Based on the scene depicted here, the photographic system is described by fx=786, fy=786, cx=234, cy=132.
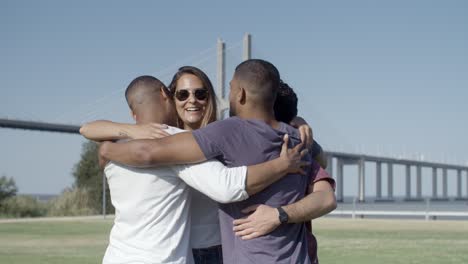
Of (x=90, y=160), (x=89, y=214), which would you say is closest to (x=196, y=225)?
(x=89, y=214)

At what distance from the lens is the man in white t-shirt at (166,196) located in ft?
7.73

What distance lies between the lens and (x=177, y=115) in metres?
2.90

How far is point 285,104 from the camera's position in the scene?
2824mm

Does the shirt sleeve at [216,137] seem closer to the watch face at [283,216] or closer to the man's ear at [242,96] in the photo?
the man's ear at [242,96]

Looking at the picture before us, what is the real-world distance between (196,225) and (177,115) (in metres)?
0.48

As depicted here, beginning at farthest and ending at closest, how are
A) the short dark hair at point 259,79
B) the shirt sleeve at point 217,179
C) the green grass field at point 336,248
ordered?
the green grass field at point 336,248 → the short dark hair at point 259,79 → the shirt sleeve at point 217,179

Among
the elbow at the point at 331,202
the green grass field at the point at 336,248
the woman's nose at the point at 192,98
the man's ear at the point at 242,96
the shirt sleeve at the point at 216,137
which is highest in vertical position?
the woman's nose at the point at 192,98

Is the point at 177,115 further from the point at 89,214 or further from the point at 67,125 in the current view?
the point at 67,125

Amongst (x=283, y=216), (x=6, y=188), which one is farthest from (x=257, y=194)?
(x=6, y=188)

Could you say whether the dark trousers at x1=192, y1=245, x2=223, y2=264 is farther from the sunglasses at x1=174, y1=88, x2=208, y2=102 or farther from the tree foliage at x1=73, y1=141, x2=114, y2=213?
the tree foliage at x1=73, y1=141, x2=114, y2=213

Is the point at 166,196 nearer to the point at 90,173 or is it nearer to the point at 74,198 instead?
the point at 74,198

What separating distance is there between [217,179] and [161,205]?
0.68 ft

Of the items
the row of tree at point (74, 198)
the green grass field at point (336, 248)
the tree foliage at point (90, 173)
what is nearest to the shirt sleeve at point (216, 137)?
the green grass field at point (336, 248)

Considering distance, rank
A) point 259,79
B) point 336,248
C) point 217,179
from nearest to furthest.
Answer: point 217,179
point 259,79
point 336,248
